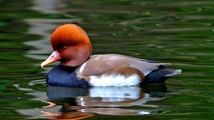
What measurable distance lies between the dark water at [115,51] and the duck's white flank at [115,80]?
0.08 meters

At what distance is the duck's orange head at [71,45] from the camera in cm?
950

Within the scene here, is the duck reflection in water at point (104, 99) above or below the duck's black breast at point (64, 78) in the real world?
below

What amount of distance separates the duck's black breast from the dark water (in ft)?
0.31

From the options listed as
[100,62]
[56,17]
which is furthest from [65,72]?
[56,17]

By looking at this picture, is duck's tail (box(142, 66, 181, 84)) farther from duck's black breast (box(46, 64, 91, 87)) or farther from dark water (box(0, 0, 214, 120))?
duck's black breast (box(46, 64, 91, 87))

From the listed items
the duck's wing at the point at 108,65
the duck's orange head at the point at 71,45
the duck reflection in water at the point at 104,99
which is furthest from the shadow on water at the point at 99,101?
the duck's orange head at the point at 71,45

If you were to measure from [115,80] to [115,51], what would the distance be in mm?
2485

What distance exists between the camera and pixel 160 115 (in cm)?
774

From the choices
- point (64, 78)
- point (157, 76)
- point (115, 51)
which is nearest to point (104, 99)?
point (64, 78)

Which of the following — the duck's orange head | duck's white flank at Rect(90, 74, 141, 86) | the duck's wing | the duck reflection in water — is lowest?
the duck reflection in water

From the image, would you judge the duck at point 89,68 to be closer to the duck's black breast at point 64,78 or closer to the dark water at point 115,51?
the duck's black breast at point 64,78

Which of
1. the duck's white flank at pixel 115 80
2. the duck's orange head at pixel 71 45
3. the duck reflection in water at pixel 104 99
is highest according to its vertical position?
the duck's orange head at pixel 71 45

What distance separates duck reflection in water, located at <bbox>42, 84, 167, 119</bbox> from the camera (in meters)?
8.01

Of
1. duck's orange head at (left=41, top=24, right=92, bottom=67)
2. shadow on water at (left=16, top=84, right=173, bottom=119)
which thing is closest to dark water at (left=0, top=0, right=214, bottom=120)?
shadow on water at (left=16, top=84, right=173, bottom=119)
